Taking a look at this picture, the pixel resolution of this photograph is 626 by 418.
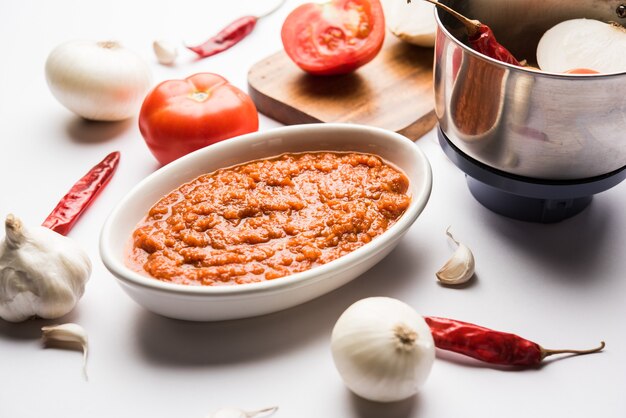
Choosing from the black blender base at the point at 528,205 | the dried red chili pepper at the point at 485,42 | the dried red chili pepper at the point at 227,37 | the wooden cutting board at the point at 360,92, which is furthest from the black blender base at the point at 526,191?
the dried red chili pepper at the point at 227,37

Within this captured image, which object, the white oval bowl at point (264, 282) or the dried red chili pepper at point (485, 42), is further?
the dried red chili pepper at point (485, 42)

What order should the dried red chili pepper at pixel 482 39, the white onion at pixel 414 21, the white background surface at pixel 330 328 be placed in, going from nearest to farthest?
the white background surface at pixel 330 328, the dried red chili pepper at pixel 482 39, the white onion at pixel 414 21

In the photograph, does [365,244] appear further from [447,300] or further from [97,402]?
[97,402]

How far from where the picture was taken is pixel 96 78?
2.31 metres

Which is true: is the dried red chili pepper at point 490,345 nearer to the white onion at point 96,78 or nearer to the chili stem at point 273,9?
the white onion at point 96,78

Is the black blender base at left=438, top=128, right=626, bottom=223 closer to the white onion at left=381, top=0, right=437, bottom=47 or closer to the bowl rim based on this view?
the bowl rim

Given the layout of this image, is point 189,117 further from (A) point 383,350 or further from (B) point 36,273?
(A) point 383,350

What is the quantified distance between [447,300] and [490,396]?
284mm

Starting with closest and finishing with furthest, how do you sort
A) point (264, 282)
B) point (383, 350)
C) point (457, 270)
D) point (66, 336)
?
point (383, 350)
point (264, 282)
point (66, 336)
point (457, 270)

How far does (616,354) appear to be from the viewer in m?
1.65

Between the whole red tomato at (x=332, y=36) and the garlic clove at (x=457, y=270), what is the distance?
0.88m

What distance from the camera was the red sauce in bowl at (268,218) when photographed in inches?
68.2

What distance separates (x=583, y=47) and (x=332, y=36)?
79 centimetres

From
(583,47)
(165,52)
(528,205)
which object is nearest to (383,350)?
(528,205)
